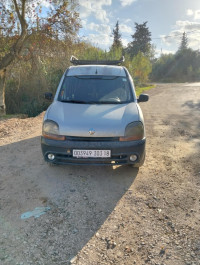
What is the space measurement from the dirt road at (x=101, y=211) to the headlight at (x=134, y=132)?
0.80m

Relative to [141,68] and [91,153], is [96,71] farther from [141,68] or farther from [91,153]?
[141,68]

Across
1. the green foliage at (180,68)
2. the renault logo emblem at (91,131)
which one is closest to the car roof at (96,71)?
the renault logo emblem at (91,131)

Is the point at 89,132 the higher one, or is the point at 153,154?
the point at 89,132

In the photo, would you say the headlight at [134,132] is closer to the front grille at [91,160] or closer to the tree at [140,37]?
the front grille at [91,160]

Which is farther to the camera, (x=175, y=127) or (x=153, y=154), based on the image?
(x=175, y=127)

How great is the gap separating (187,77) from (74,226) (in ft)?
175

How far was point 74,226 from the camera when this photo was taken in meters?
2.70

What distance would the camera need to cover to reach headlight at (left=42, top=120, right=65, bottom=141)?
3.55 m

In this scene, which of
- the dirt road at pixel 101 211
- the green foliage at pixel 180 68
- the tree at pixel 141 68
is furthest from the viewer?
the green foliage at pixel 180 68

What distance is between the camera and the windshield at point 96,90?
4.36m

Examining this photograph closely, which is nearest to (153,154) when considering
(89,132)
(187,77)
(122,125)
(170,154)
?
(170,154)

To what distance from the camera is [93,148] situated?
11.3 ft

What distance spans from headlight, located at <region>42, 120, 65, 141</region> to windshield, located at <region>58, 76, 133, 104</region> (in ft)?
2.85

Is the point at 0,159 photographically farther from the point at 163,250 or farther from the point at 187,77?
the point at 187,77
